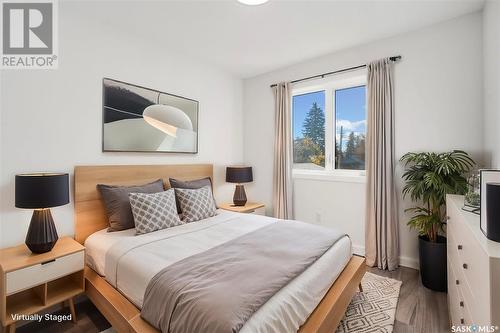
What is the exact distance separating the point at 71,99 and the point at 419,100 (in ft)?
11.8

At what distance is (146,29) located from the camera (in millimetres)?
2584

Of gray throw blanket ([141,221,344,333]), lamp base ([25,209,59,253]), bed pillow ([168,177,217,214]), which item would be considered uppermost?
bed pillow ([168,177,217,214])

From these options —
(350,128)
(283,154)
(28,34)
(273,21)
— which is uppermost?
(273,21)

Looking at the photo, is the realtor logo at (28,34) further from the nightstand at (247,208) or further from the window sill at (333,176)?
the window sill at (333,176)

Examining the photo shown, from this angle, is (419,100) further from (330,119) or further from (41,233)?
(41,233)

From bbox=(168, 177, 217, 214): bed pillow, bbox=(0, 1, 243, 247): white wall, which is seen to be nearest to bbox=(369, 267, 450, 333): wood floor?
bbox=(168, 177, 217, 214): bed pillow

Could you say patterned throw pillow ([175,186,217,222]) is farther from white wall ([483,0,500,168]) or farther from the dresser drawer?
white wall ([483,0,500,168])

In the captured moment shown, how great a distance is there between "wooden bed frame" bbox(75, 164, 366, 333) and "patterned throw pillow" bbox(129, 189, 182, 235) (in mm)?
414

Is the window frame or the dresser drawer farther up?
the window frame

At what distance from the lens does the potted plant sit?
2232mm

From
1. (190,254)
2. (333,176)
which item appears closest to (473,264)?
(190,254)

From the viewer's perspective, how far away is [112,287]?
179 cm

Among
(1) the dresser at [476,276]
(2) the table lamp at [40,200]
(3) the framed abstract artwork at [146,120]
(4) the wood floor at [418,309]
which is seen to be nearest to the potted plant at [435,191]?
(4) the wood floor at [418,309]

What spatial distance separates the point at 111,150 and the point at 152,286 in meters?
1.68
